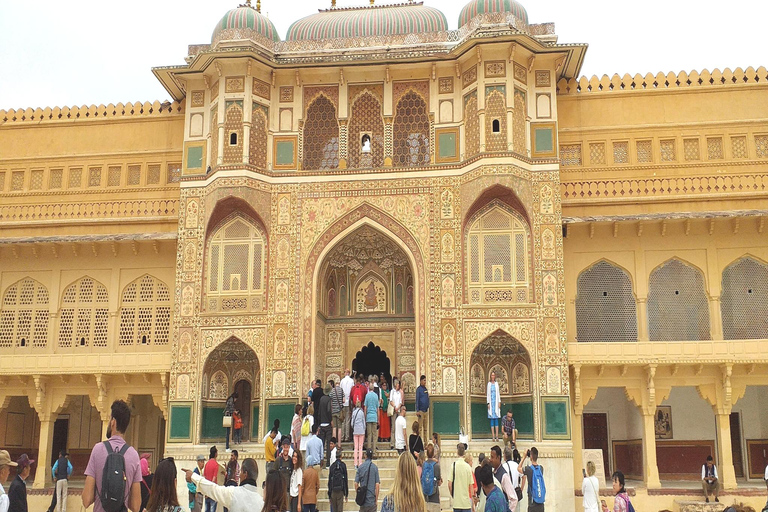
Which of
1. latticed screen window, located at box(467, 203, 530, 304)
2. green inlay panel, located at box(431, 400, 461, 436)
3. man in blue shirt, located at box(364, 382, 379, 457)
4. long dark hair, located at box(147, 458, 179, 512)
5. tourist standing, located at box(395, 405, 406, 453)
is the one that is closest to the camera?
long dark hair, located at box(147, 458, 179, 512)

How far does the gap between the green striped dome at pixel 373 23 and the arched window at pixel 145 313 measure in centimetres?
689

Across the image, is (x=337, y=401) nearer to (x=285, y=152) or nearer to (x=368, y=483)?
(x=285, y=152)

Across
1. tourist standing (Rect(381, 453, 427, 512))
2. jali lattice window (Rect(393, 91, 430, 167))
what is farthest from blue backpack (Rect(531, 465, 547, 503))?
jali lattice window (Rect(393, 91, 430, 167))

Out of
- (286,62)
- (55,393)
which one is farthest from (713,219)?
(55,393)

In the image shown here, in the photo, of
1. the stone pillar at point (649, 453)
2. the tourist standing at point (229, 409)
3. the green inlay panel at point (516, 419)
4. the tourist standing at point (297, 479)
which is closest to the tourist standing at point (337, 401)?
the tourist standing at point (229, 409)

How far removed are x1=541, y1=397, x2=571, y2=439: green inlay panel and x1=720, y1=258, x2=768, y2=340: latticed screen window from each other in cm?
423

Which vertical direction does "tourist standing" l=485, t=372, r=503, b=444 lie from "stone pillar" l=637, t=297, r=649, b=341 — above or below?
below

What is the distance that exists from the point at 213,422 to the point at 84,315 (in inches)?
176

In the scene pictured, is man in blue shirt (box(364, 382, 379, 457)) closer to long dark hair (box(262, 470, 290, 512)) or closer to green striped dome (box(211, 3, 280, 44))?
green striped dome (box(211, 3, 280, 44))

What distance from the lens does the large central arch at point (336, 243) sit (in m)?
18.7

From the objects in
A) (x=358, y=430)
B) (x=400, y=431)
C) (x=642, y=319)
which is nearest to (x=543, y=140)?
(x=642, y=319)

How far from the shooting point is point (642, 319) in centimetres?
1923

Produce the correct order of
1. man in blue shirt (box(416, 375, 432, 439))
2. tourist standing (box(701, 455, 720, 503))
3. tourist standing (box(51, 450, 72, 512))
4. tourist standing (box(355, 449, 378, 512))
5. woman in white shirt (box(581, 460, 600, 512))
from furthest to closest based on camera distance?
man in blue shirt (box(416, 375, 432, 439)) → tourist standing (box(701, 455, 720, 503)) → tourist standing (box(51, 450, 72, 512)) → woman in white shirt (box(581, 460, 600, 512)) → tourist standing (box(355, 449, 378, 512))

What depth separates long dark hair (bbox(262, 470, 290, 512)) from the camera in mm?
6047
